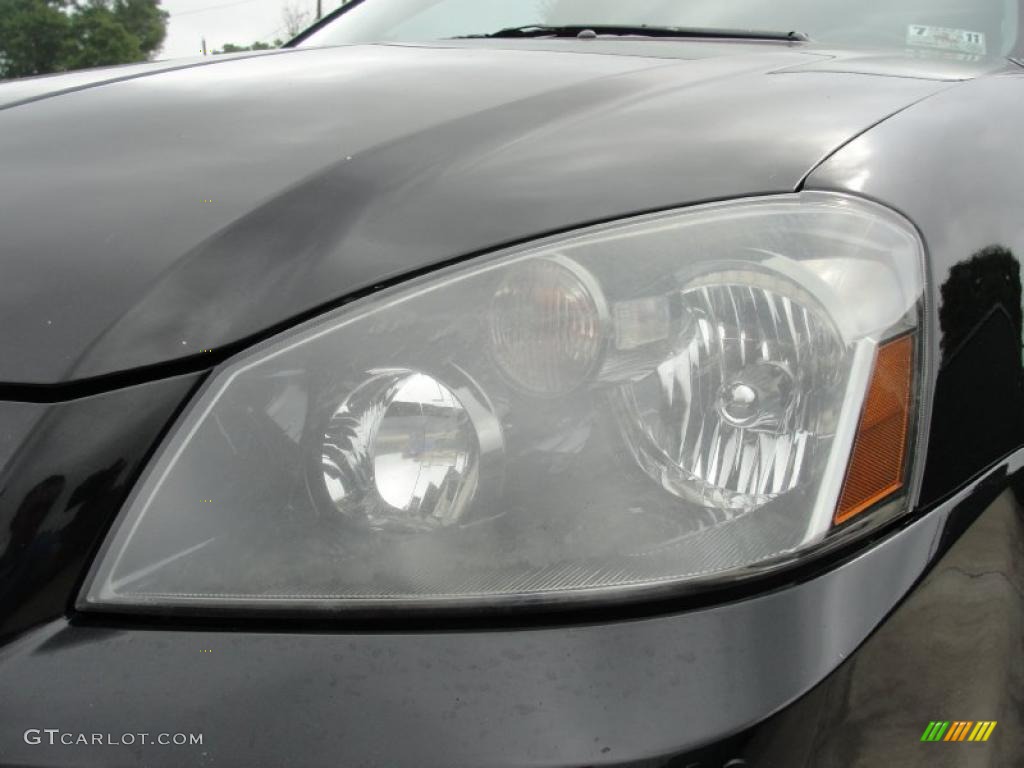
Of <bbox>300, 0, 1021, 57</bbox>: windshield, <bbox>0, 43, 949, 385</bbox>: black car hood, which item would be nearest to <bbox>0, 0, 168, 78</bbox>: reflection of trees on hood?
<bbox>300, 0, 1021, 57</bbox>: windshield

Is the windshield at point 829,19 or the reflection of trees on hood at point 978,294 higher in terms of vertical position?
the windshield at point 829,19

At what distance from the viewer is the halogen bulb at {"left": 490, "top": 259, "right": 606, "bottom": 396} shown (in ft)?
3.06

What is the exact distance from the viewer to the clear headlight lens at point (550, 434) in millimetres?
894

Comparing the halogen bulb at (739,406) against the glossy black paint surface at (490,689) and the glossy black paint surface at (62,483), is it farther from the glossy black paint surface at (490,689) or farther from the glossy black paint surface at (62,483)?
the glossy black paint surface at (62,483)

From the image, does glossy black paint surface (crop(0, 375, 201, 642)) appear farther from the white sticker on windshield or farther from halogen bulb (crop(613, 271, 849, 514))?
the white sticker on windshield

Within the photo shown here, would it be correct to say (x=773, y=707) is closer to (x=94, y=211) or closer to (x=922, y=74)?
(x=94, y=211)

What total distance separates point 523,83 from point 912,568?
2.53ft

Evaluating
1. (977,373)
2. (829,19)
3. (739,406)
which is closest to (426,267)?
(739,406)

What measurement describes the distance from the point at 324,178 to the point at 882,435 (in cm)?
57

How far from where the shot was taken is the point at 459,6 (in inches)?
104

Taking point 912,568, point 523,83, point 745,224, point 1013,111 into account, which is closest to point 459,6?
point 523,83

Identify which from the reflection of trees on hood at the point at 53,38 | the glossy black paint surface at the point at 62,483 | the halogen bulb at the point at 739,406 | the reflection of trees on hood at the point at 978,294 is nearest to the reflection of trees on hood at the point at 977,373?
the reflection of trees on hood at the point at 978,294

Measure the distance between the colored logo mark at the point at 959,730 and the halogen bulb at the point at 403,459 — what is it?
17.8 inches

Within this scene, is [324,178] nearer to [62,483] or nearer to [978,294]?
[62,483]
